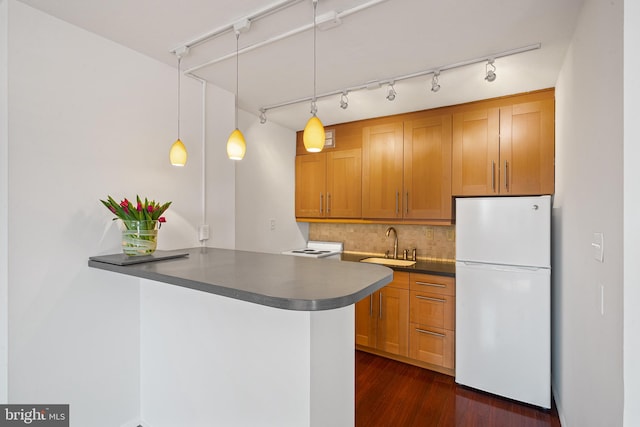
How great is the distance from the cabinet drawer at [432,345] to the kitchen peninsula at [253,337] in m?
1.49

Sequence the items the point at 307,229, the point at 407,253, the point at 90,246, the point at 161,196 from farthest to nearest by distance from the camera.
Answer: the point at 307,229
the point at 407,253
the point at 161,196
the point at 90,246

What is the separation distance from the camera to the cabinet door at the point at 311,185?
3.61 meters

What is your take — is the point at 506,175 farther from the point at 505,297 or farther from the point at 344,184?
the point at 344,184

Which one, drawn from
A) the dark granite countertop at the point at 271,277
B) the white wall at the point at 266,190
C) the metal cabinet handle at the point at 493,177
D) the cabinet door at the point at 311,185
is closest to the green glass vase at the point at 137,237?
the dark granite countertop at the point at 271,277

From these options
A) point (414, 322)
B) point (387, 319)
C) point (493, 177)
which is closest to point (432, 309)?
point (414, 322)

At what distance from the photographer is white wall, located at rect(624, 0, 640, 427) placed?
90cm

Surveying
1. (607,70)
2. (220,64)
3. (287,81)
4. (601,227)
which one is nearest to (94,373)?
(220,64)

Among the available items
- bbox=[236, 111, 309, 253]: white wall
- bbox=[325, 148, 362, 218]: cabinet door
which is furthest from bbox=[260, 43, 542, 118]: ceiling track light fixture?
bbox=[325, 148, 362, 218]: cabinet door

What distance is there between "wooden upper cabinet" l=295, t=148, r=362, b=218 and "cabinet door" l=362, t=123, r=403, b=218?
0.09 meters

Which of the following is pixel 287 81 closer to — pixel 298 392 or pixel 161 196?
pixel 161 196

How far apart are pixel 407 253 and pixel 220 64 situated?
251 centimetres

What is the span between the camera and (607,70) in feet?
3.66

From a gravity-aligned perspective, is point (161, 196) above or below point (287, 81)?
below

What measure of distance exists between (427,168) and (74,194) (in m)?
2.69
